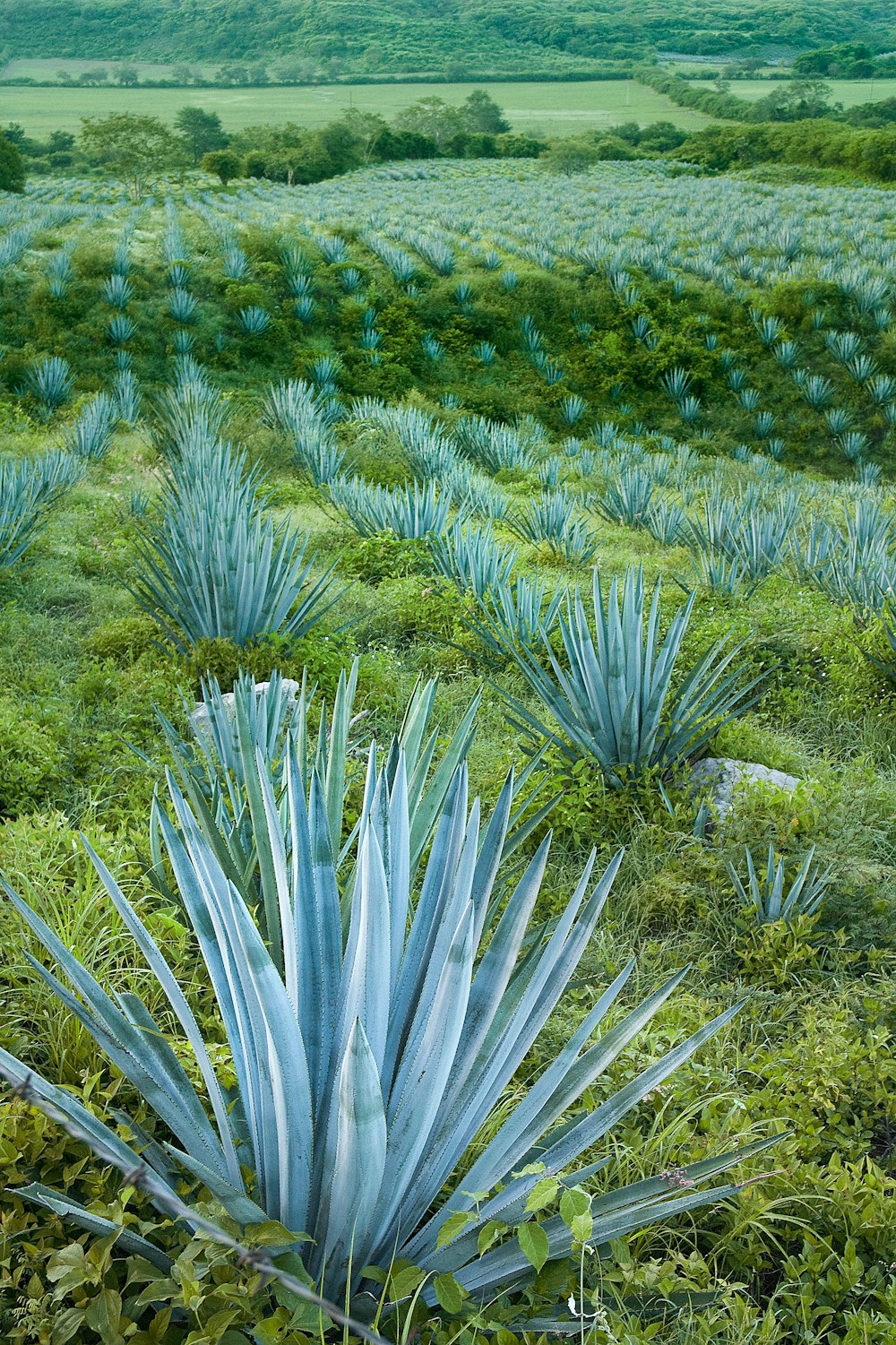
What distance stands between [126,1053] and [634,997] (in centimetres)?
176

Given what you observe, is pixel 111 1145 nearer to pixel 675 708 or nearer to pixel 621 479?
pixel 675 708

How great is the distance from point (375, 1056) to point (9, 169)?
3336 centimetres

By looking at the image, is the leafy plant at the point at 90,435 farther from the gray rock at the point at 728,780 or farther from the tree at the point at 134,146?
the tree at the point at 134,146

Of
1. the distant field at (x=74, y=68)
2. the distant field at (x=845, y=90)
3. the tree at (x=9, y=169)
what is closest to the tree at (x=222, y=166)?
the tree at (x=9, y=169)

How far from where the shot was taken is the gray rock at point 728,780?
12.2ft

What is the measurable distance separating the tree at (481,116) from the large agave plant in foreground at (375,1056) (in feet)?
177

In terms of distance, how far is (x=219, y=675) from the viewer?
15.5 ft

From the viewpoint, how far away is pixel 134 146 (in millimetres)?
30312

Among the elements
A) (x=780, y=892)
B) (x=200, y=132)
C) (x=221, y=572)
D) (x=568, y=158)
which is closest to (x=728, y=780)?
(x=780, y=892)

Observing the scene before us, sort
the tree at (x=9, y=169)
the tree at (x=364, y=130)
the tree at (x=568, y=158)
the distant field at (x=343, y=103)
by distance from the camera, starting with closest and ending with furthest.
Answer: the tree at (x=9, y=169) < the tree at (x=568, y=158) < the tree at (x=364, y=130) < the distant field at (x=343, y=103)

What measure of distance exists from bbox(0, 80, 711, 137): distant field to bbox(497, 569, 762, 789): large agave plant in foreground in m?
52.9

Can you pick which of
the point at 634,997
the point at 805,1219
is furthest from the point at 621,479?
the point at 805,1219

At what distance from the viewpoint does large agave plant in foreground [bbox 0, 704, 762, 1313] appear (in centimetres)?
145

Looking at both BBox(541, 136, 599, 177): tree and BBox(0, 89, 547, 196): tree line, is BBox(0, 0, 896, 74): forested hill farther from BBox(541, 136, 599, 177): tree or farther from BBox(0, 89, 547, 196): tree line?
BBox(541, 136, 599, 177): tree
